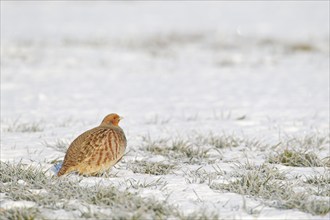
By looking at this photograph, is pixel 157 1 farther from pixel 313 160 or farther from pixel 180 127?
pixel 313 160

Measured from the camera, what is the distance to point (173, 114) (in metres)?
8.30

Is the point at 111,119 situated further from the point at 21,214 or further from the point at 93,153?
the point at 21,214

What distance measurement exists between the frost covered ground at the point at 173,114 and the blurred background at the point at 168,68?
37 millimetres

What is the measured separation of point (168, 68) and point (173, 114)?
5.00 metres

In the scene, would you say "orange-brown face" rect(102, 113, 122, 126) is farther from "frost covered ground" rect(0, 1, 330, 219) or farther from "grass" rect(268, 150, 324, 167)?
"grass" rect(268, 150, 324, 167)

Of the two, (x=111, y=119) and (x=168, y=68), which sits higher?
(x=111, y=119)

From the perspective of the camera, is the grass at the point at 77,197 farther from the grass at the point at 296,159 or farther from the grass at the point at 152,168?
the grass at the point at 296,159

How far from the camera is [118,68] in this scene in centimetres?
1308

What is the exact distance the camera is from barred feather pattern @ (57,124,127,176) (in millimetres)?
4512

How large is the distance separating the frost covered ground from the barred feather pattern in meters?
0.10

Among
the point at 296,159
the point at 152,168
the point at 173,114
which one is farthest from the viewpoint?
the point at 173,114

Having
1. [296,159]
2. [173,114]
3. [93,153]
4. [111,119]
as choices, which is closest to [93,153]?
[93,153]

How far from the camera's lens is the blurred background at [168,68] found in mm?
8297

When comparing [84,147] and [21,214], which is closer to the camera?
[21,214]
